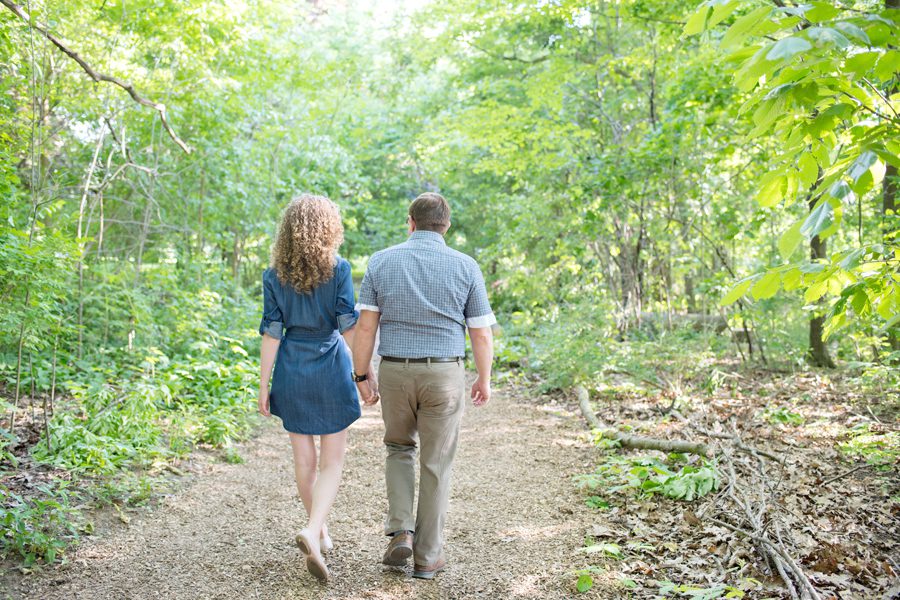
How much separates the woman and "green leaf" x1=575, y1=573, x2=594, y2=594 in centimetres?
136

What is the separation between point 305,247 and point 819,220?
95.1 inches

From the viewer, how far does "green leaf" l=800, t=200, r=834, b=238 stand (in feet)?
6.65

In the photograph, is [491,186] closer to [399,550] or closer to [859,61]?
[399,550]

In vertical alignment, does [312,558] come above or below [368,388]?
below

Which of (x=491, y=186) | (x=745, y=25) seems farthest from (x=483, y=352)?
(x=491, y=186)

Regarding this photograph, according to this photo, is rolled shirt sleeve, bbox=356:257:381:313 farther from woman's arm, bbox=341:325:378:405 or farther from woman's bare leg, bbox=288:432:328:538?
woman's bare leg, bbox=288:432:328:538

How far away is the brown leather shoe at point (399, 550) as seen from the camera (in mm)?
3566

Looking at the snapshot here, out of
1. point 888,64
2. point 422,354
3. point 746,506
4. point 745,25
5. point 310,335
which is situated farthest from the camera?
point 746,506

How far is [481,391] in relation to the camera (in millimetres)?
3672

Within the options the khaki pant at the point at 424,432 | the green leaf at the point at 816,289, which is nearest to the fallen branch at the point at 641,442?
the khaki pant at the point at 424,432

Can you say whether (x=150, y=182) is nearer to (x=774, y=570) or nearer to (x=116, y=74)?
(x=116, y=74)

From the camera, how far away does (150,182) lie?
9.12 meters

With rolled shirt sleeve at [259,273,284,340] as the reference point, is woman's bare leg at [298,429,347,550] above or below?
below

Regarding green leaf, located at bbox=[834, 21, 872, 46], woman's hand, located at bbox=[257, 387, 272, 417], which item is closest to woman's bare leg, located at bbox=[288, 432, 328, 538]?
woman's hand, located at bbox=[257, 387, 272, 417]
